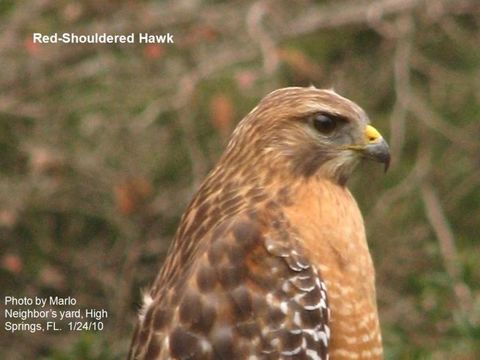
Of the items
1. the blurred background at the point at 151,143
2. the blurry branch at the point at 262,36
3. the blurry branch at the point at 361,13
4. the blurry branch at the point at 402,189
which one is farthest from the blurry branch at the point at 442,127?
the blurry branch at the point at 262,36

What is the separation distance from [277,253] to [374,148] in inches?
16.4

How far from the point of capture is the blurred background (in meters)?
6.53

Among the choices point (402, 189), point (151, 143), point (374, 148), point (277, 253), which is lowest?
point (277, 253)

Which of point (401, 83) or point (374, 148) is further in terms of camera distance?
point (401, 83)

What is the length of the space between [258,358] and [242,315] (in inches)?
4.3

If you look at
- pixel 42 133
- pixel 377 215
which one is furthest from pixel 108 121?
pixel 377 215

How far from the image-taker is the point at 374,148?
3553 mm

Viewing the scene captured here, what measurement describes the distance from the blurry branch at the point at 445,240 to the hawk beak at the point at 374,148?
196 centimetres

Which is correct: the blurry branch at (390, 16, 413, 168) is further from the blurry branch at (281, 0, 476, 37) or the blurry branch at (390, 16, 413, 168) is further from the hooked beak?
the hooked beak

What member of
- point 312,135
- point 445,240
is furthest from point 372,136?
point 445,240

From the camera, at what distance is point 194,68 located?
22.4 ft

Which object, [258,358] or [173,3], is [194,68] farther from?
[258,358]

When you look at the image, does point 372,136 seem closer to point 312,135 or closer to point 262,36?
point 312,135

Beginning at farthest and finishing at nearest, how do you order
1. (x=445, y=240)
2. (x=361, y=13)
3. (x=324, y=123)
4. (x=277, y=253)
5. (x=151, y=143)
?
(x=361, y=13) < (x=151, y=143) < (x=445, y=240) < (x=324, y=123) < (x=277, y=253)
